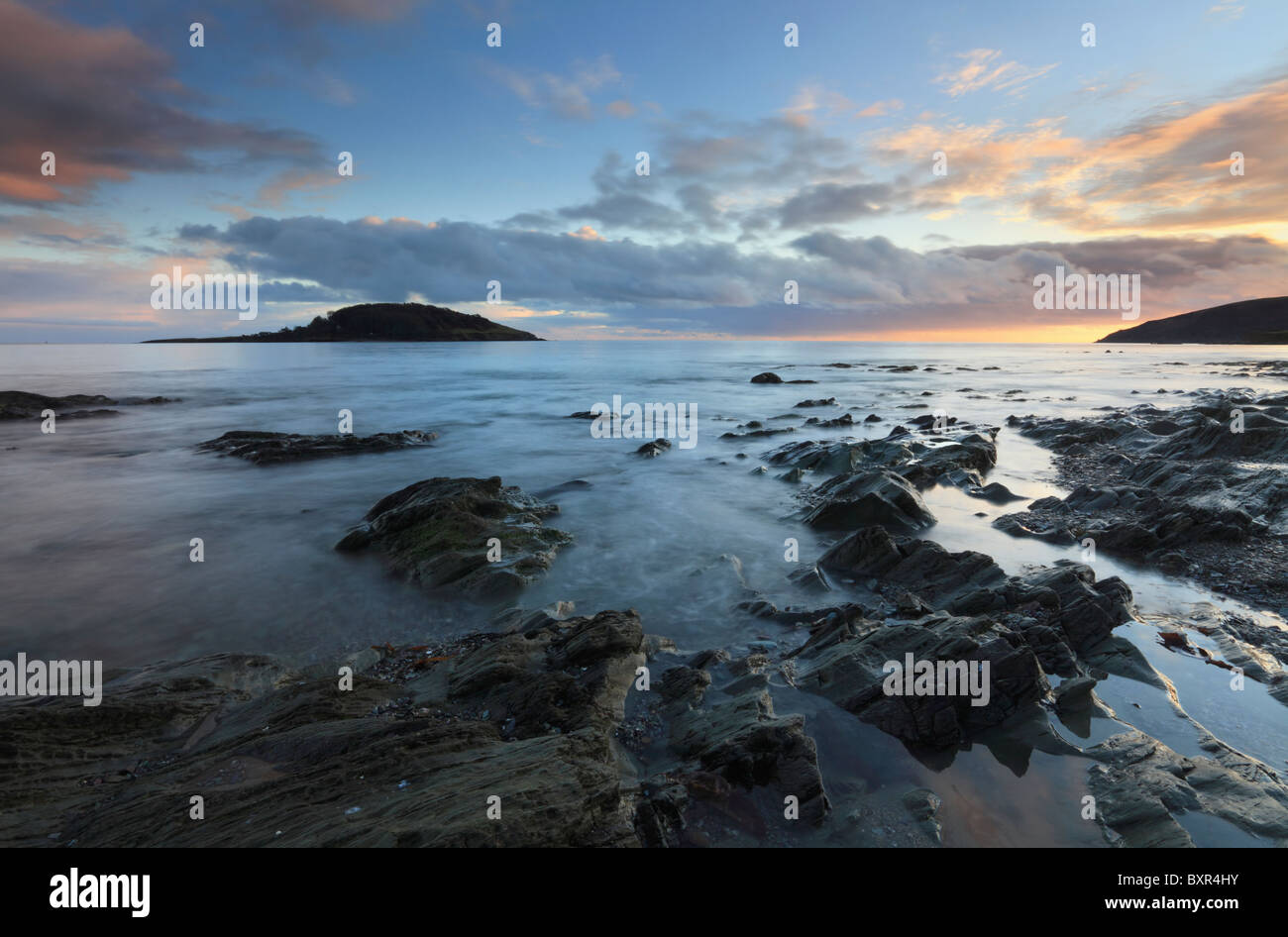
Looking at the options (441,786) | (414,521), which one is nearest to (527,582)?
(414,521)

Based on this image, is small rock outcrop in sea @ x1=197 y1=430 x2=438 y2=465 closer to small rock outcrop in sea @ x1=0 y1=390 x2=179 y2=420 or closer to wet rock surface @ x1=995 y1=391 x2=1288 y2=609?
small rock outcrop in sea @ x1=0 y1=390 x2=179 y2=420

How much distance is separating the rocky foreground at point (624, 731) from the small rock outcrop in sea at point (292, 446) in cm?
1826

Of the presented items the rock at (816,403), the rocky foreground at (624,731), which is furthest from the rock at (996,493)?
the rock at (816,403)

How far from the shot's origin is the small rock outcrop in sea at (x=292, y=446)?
1015 inches

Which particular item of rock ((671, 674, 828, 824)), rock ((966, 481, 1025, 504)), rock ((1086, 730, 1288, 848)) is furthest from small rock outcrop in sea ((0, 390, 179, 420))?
rock ((1086, 730, 1288, 848))

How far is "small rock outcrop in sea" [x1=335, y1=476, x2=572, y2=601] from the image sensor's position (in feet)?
41.5

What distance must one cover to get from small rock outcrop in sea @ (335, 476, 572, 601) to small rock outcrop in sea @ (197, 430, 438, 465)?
11632 millimetres

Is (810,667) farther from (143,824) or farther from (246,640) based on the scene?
(246,640)

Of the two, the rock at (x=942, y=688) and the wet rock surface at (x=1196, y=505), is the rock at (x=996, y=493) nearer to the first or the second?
the wet rock surface at (x=1196, y=505)

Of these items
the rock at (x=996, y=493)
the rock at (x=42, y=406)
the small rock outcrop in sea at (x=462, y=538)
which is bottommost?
the small rock outcrop in sea at (x=462, y=538)

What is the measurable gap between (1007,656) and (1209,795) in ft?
7.02

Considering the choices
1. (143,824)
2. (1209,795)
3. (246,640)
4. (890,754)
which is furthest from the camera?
(246,640)

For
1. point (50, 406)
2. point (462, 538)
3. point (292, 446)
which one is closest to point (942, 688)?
point (462, 538)
